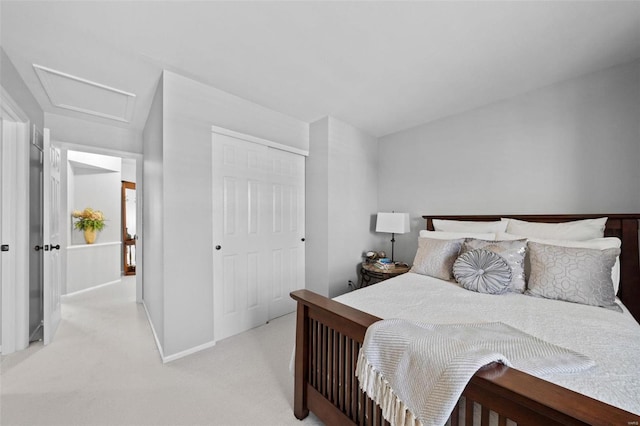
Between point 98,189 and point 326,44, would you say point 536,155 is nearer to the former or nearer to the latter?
point 326,44

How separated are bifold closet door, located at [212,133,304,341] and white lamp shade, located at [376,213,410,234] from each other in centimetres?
102

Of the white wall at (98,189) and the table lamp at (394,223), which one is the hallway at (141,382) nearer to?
the table lamp at (394,223)

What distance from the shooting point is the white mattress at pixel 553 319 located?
2.84 feet

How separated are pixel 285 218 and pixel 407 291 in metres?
1.71

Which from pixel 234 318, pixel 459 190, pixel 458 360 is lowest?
pixel 234 318

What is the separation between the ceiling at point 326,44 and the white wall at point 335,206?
0.71 metres

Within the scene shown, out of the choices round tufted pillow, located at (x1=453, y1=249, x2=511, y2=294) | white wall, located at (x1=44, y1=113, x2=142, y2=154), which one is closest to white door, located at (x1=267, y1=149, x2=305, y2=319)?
round tufted pillow, located at (x1=453, y1=249, x2=511, y2=294)

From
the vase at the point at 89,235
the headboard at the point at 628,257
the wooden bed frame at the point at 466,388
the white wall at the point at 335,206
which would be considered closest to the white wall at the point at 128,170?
the vase at the point at 89,235

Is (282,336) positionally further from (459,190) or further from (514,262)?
(459,190)

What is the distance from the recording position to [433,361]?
0.85 meters

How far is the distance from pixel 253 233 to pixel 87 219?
3606 mm

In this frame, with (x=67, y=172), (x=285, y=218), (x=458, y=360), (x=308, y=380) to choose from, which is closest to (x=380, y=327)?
(x=458, y=360)

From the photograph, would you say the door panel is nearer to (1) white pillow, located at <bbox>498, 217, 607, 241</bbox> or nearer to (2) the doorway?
(2) the doorway

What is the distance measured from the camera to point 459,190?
117 inches
